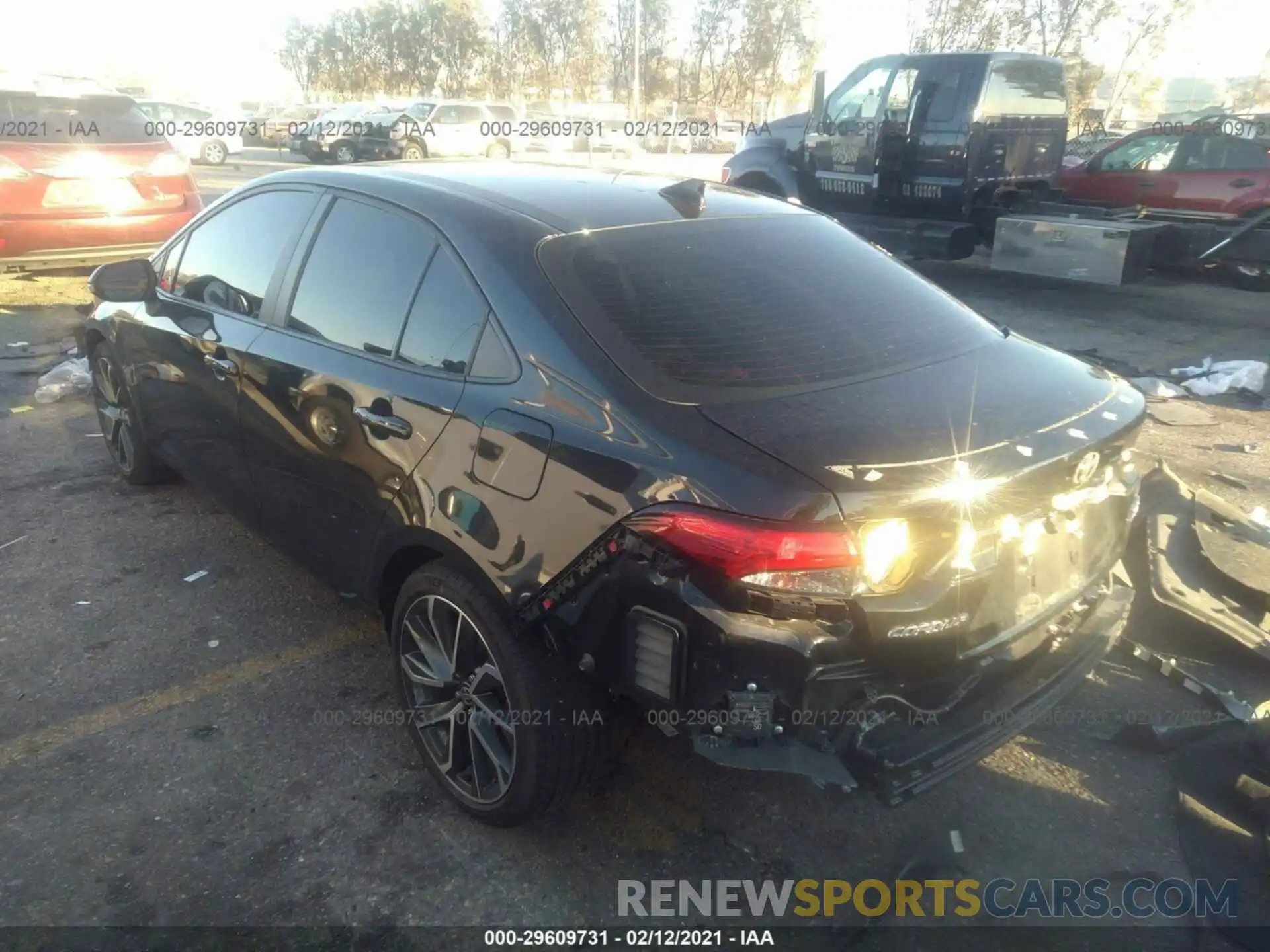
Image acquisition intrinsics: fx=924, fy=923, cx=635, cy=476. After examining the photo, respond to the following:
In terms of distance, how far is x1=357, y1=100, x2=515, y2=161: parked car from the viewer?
24750 mm

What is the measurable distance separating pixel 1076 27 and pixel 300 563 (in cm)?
3304

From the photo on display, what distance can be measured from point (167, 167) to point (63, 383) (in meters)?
3.25

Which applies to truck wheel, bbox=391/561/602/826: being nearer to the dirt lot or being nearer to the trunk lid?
the dirt lot

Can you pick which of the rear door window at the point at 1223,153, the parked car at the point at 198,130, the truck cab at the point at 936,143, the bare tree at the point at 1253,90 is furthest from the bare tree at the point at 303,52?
the rear door window at the point at 1223,153

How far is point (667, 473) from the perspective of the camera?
2023 mm

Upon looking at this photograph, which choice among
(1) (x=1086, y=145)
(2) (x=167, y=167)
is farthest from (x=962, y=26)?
(2) (x=167, y=167)

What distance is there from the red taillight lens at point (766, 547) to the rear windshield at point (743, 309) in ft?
1.27

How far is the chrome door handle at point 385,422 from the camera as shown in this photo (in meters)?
2.59

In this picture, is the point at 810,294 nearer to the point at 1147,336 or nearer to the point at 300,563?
the point at 300,563

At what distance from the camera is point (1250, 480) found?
16.5ft

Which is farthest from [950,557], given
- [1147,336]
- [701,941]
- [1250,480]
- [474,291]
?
[1147,336]

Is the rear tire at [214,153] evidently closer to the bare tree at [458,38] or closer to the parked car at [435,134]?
the parked car at [435,134]

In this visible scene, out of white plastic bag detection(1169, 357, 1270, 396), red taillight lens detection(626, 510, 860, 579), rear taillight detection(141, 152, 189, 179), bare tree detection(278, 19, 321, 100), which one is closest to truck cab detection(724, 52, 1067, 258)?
white plastic bag detection(1169, 357, 1270, 396)

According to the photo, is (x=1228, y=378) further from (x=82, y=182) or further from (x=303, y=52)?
(x=303, y=52)
